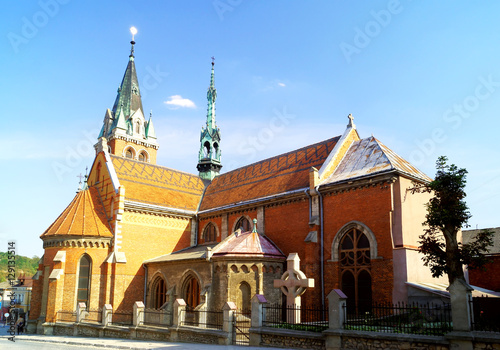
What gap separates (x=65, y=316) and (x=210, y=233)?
37.0 ft

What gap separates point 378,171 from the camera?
844 inches

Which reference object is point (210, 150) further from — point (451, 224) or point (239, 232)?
point (451, 224)

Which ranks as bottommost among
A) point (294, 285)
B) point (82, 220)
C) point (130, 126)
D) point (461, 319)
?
point (461, 319)

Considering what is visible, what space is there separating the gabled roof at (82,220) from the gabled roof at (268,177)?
802cm

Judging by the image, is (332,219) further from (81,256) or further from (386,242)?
(81,256)

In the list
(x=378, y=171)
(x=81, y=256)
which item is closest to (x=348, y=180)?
(x=378, y=171)

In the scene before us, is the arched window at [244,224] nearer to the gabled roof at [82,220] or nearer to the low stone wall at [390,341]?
the gabled roof at [82,220]

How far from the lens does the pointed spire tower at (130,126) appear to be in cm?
5338

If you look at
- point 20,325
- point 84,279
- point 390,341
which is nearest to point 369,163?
point 390,341

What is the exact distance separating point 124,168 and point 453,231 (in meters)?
24.7

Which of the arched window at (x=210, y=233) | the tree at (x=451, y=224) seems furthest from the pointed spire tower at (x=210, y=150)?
the tree at (x=451, y=224)

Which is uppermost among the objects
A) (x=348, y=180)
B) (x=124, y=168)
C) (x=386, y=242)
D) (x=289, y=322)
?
(x=124, y=168)

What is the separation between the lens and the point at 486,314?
16.0 metres

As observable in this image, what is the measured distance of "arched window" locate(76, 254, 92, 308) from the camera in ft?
92.5
